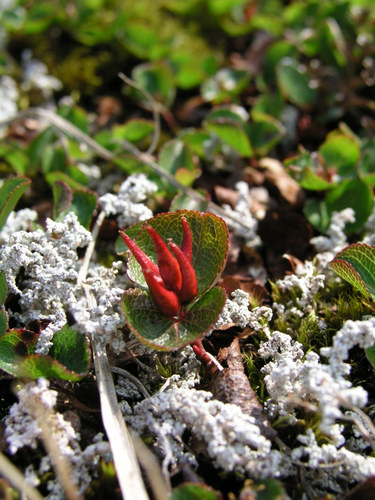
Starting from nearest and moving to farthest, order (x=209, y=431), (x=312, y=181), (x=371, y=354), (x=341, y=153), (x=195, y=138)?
1. (x=209, y=431)
2. (x=371, y=354)
3. (x=312, y=181)
4. (x=341, y=153)
5. (x=195, y=138)

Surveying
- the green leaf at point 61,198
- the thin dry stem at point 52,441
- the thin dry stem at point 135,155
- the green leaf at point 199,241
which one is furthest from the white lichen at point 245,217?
the thin dry stem at point 52,441

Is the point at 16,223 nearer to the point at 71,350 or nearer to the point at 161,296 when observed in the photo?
the point at 71,350

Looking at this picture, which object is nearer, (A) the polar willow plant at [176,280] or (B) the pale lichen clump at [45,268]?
(A) the polar willow plant at [176,280]

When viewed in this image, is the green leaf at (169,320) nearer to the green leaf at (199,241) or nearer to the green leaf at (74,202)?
the green leaf at (199,241)

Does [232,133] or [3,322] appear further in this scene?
[232,133]

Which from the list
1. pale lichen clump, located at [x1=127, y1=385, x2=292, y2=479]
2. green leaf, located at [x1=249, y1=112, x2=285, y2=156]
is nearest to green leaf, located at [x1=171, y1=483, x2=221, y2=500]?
pale lichen clump, located at [x1=127, y1=385, x2=292, y2=479]

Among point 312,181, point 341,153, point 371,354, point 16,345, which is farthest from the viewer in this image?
point 341,153

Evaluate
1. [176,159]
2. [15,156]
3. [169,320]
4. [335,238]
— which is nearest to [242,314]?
[169,320]

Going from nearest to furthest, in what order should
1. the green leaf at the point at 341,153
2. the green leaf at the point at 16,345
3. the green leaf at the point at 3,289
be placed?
1. the green leaf at the point at 16,345
2. the green leaf at the point at 3,289
3. the green leaf at the point at 341,153

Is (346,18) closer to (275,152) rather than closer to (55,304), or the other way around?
(275,152)
